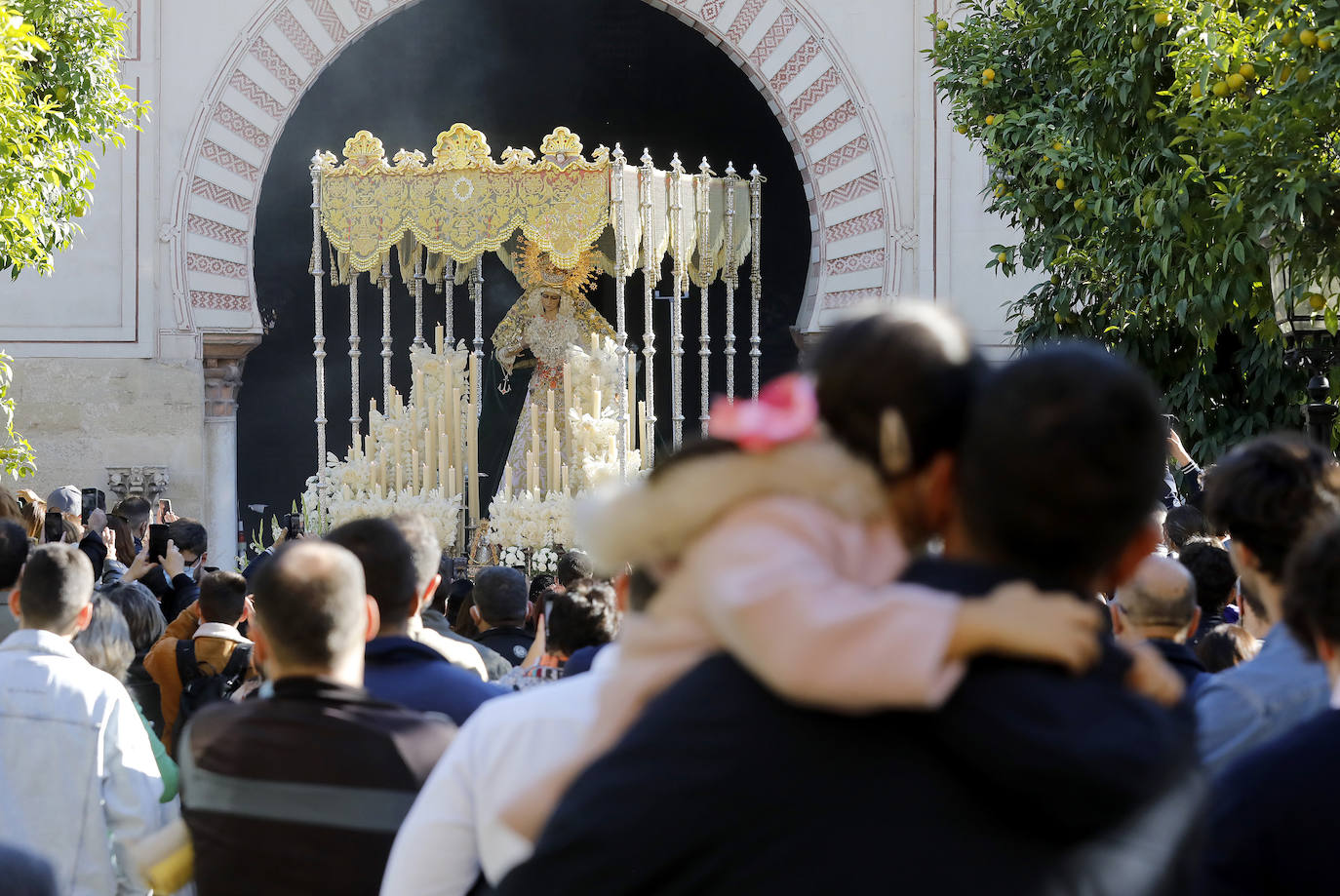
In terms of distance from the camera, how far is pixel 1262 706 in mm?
2295

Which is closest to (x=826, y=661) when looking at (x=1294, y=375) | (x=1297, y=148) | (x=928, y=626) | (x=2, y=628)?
(x=928, y=626)

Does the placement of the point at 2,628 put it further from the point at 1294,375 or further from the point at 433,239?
the point at 1294,375

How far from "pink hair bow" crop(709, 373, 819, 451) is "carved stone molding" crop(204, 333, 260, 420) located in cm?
1183

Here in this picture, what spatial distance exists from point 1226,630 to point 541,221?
7.12 m

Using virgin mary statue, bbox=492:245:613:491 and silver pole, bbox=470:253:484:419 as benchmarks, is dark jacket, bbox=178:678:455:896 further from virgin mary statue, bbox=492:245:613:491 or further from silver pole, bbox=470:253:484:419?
virgin mary statue, bbox=492:245:613:491

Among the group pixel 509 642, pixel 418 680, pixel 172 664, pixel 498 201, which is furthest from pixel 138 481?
pixel 418 680

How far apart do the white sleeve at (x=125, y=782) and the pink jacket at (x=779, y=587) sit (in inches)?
78.3

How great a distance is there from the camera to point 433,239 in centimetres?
1012

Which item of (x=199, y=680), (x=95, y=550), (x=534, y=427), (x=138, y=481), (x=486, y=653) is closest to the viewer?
(x=486, y=653)

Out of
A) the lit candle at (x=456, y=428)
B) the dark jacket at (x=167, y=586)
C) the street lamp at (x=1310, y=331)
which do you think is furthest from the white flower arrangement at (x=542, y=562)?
the street lamp at (x=1310, y=331)

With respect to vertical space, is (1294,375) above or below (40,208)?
below

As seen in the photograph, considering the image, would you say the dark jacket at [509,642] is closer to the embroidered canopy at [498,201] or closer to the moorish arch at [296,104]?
the embroidered canopy at [498,201]

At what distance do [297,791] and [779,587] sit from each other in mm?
1207

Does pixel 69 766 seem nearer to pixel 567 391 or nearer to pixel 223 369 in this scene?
pixel 567 391
